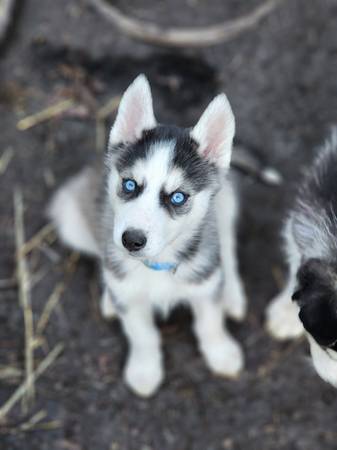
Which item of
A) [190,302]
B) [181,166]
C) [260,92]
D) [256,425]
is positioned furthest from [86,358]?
[260,92]

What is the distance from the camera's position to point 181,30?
560 centimetres

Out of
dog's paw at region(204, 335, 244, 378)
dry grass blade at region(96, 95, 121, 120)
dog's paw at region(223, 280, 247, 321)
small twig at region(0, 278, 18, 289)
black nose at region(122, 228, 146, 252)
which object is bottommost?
small twig at region(0, 278, 18, 289)

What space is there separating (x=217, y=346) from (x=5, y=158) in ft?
7.96

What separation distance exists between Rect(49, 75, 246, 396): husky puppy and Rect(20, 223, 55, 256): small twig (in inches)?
7.2

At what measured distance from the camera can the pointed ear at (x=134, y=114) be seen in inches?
128

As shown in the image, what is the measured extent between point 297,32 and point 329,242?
2.87m

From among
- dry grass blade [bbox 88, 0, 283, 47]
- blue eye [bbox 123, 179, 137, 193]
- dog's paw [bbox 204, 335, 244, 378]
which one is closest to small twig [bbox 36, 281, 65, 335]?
dog's paw [bbox 204, 335, 244, 378]

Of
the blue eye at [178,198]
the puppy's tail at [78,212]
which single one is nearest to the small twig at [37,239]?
the puppy's tail at [78,212]

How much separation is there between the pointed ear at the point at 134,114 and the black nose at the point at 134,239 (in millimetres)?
637

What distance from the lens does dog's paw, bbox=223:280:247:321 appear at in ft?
15.6

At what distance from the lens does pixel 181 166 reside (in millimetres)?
3225

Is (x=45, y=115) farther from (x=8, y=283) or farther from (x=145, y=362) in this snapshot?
(x=145, y=362)

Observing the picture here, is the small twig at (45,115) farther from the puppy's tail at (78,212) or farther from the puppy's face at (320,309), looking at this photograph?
the puppy's face at (320,309)

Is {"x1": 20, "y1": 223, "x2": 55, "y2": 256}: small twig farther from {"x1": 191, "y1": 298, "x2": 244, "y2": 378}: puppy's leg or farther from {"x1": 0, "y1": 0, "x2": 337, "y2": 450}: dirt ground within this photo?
{"x1": 191, "y1": 298, "x2": 244, "y2": 378}: puppy's leg
